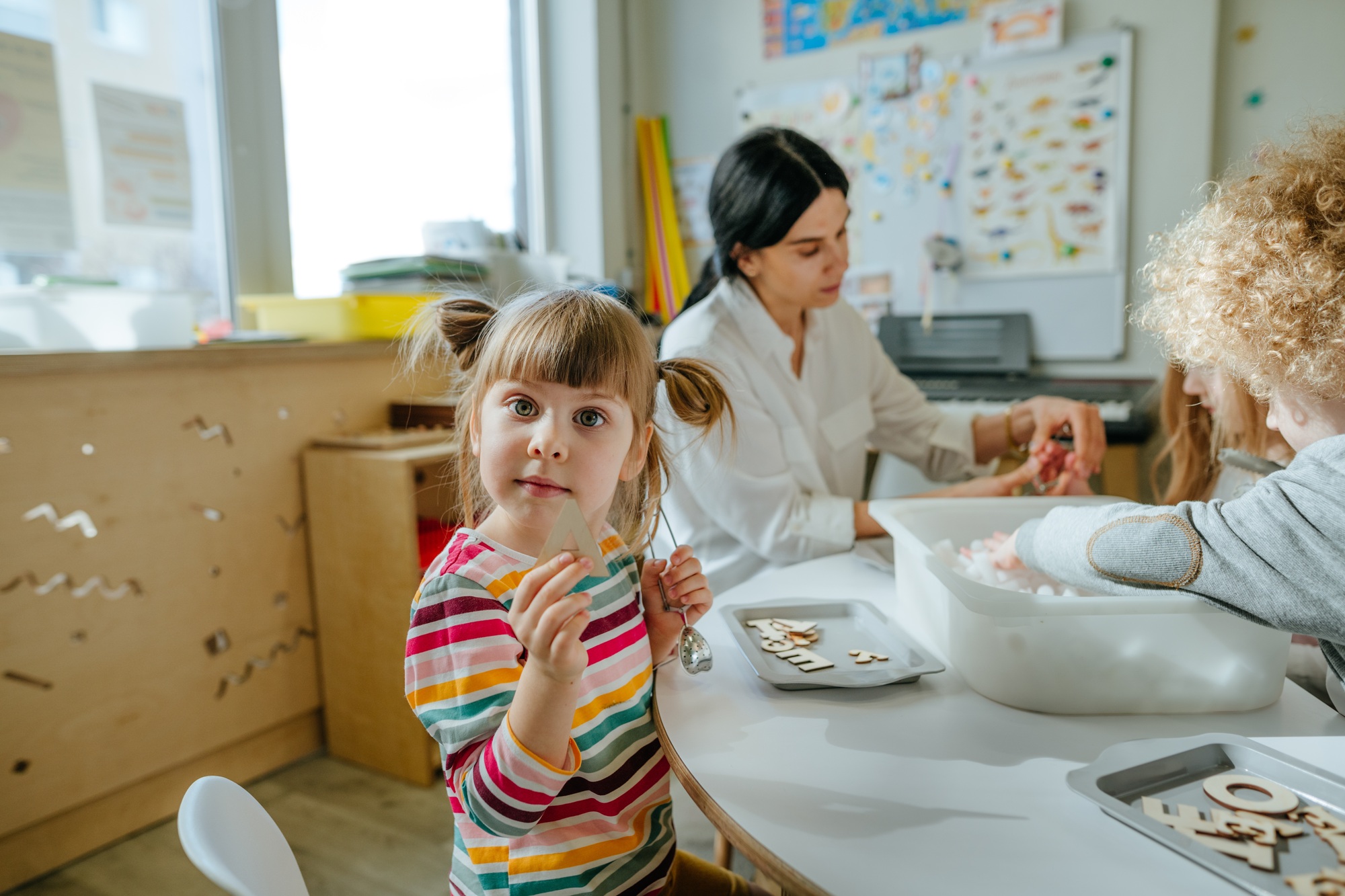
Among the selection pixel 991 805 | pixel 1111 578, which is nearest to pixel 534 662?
pixel 991 805

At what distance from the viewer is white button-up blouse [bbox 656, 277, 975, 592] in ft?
4.69

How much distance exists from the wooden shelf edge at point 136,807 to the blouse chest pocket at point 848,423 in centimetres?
136

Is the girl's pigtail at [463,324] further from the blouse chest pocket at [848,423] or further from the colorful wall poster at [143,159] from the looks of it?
the colorful wall poster at [143,159]

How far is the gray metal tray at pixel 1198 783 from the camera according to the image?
0.54 metres

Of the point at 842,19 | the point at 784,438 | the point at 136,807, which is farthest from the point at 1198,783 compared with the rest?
the point at 842,19

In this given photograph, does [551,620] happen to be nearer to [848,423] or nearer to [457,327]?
[457,327]

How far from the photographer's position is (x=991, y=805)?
62cm

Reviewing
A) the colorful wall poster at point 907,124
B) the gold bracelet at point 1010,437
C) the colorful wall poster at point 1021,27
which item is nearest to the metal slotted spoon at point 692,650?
the gold bracelet at point 1010,437

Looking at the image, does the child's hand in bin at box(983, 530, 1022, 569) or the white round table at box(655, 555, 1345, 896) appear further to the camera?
the child's hand in bin at box(983, 530, 1022, 569)

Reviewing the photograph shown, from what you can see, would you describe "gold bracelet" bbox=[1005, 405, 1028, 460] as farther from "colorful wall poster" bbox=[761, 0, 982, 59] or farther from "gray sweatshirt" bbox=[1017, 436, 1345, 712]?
"colorful wall poster" bbox=[761, 0, 982, 59]

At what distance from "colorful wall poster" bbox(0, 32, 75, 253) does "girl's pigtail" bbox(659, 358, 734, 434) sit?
1466mm

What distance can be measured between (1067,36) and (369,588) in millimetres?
2544

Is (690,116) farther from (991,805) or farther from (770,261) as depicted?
(991,805)

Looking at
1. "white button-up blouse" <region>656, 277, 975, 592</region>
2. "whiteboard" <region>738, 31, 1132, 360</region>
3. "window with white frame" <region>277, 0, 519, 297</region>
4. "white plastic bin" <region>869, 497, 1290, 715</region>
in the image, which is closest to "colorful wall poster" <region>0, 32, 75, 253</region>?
"window with white frame" <region>277, 0, 519, 297</region>
